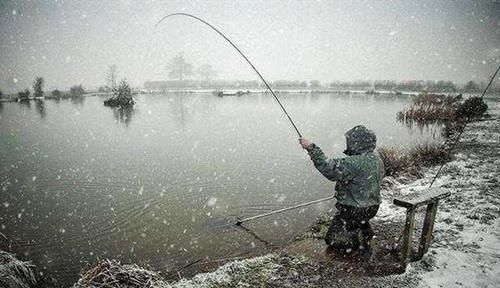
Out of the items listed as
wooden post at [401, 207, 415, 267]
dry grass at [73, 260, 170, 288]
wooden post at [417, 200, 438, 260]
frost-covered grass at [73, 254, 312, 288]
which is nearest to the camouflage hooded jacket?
wooden post at [401, 207, 415, 267]

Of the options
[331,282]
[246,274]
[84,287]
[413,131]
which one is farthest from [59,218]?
[413,131]

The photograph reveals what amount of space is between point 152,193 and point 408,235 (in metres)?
6.89

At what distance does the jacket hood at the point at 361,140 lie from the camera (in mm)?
4172

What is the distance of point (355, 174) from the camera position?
4090 mm

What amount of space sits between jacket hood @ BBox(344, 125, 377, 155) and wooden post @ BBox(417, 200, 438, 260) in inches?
44.6

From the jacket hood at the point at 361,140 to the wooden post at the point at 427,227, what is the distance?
1132 mm

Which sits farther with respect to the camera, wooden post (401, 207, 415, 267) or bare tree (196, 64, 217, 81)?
bare tree (196, 64, 217, 81)

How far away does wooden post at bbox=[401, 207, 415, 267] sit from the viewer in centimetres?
387

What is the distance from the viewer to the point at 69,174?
10562mm

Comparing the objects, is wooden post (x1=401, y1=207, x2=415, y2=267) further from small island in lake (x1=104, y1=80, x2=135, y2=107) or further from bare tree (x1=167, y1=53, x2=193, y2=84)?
bare tree (x1=167, y1=53, x2=193, y2=84)

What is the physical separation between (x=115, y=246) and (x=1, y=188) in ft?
18.3

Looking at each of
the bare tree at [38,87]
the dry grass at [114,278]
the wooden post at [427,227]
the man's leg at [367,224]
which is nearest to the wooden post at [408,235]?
the wooden post at [427,227]

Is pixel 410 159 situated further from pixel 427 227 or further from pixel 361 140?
pixel 361 140

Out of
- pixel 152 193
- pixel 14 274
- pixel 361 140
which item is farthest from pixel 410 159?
pixel 14 274
